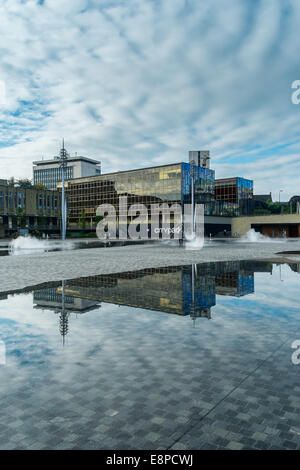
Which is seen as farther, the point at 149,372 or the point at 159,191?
the point at 159,191

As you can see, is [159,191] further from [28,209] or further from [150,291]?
[150,291]

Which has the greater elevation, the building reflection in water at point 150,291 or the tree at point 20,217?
the tree at point 20,217

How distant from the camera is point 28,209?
81.0 metres

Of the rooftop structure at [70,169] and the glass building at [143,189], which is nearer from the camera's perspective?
the glass building at [143,189]

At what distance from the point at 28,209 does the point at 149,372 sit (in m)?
81.8

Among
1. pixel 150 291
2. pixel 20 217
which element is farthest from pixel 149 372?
pixel 20 217

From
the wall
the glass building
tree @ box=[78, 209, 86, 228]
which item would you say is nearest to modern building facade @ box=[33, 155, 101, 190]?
the glass building

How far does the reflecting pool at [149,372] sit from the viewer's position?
3.58 metres

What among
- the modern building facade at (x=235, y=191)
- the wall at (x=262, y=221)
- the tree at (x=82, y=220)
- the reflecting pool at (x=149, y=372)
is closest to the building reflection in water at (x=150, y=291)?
the reflecting pool at (x=149, y=372)

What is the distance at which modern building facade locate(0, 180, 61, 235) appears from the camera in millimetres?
75181

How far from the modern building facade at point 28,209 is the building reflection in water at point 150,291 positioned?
65236mm

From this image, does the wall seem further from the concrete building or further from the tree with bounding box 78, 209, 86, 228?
the tree with bounding box 78, 209, 86, 228

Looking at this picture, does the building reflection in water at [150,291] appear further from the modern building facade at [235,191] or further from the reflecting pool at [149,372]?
the modern building facade at [235,191]
